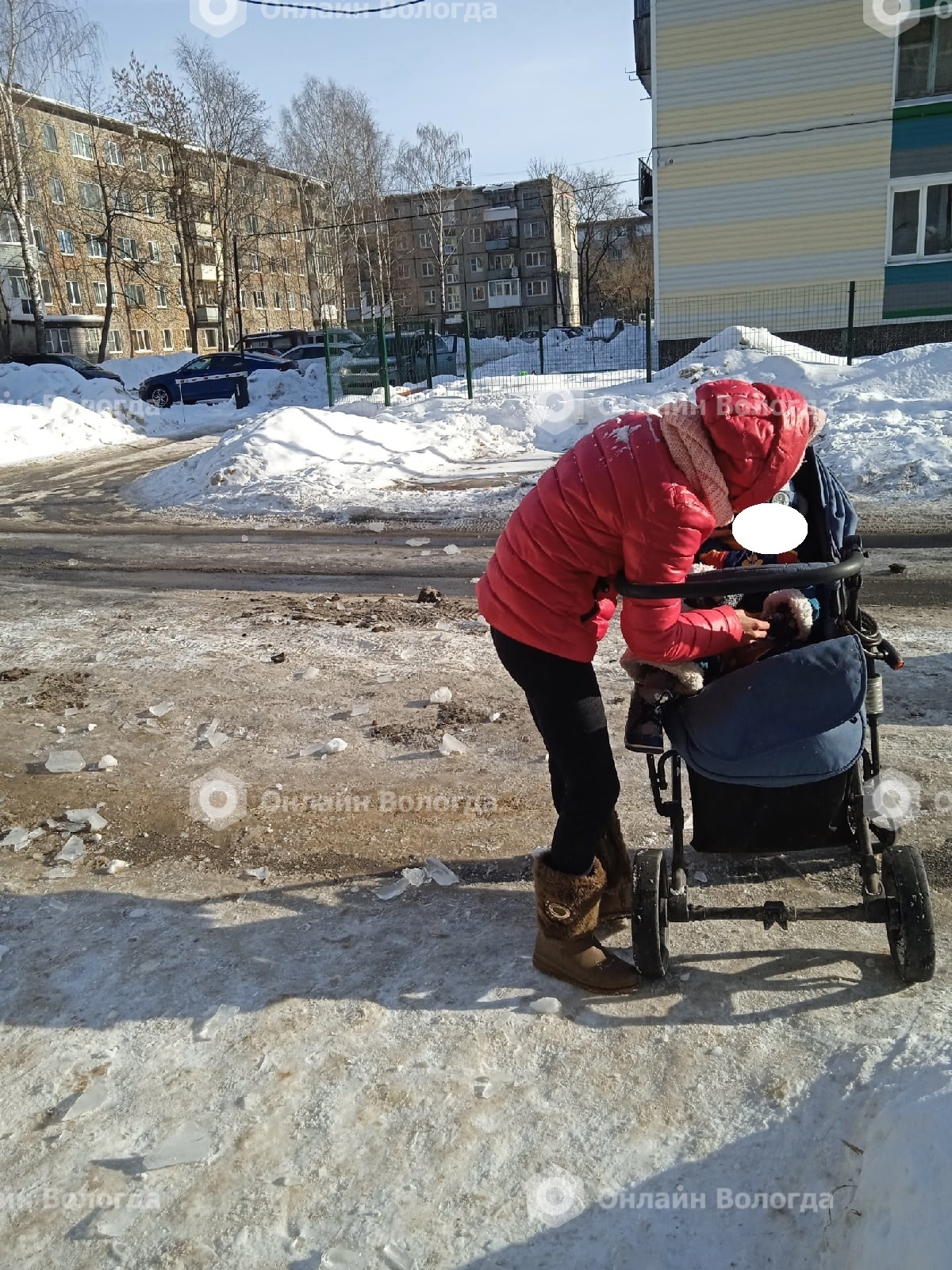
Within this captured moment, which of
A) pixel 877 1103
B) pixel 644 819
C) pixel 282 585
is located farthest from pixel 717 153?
pixel 877 1103

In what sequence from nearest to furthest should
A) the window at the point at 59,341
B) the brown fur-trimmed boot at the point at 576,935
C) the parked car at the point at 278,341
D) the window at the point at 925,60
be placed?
1. the brown fur-trimmed boot at the point at 576,935
2. the window at the point at 925,60
3. the parked car at the point at 278,341
4. the window at the point at 59,341

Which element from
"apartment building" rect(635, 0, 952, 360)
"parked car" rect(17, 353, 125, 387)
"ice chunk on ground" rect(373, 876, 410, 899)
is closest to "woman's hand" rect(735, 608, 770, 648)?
"ice chunk on ground" rect(373, 876, 410, 899)

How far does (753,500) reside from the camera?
2410 mm

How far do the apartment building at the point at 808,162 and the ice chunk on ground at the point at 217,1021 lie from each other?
2248 centimetres

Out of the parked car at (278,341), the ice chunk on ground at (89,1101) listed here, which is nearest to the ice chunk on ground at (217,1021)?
the ice chunk on ground at (89,1101)

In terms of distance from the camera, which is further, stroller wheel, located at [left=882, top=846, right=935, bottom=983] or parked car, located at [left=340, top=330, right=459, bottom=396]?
parked car, located at [left=340, top=330, right=459, bottom=396]

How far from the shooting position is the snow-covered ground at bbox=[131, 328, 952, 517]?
11.2 metres

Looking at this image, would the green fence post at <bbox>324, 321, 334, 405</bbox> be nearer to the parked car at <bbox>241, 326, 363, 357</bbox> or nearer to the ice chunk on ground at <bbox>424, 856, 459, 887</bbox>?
the parked car at <bbox>241, 326, 363, 357</bbox>

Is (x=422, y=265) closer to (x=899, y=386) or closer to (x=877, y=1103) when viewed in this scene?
(x=899, y=386)

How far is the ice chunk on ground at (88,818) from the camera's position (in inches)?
161

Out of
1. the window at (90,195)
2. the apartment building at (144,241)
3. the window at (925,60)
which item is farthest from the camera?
the window at (90,195)

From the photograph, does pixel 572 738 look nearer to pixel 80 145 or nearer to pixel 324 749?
pixel 324 749

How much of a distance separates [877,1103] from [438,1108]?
112 centimetres

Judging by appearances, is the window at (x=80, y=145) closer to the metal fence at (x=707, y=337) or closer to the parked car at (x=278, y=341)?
the parked car at (x=278, y=341)
